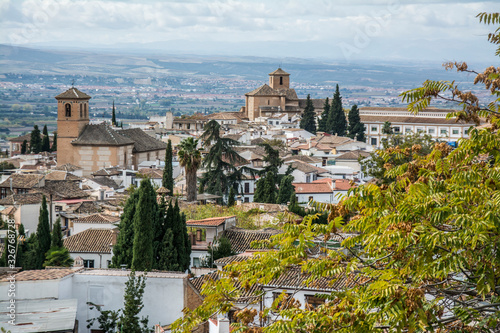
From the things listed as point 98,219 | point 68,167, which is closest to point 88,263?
point 98,219

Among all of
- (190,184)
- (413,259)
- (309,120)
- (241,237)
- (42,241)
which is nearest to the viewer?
(413,259)

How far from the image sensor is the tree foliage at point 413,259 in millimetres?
7668

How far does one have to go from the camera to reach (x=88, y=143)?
67.5m

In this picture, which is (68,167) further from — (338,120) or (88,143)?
(338,120)

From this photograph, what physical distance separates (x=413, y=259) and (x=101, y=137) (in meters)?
61.2

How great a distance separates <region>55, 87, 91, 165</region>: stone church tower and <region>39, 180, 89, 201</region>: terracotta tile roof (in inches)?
782

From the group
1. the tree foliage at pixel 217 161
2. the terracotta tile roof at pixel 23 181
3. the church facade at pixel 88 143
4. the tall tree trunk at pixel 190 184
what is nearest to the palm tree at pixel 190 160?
the tall tree trunk at pixel 190 184

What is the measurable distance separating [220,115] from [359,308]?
96.0m

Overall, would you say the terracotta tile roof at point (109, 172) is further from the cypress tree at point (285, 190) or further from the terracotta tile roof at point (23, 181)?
the cypress tree at point (285, 190)

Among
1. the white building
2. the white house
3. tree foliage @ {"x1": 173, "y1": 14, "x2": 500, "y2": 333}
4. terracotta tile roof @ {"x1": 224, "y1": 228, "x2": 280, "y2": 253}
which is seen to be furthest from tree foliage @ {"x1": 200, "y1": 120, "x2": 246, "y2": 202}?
the white building

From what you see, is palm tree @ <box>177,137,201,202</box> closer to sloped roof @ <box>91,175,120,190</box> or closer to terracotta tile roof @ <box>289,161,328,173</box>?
sloped roof @ <box>91,175,120,190</box>

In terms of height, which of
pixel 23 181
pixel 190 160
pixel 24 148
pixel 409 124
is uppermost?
pixel 190 160

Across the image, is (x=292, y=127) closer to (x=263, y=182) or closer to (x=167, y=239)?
(x=263, y=182)

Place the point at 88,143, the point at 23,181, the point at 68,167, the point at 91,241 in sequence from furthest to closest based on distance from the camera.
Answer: the point at 88,143 < the point at 68,167 < the point at 23,181 < the point at 91,241
